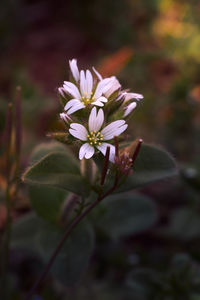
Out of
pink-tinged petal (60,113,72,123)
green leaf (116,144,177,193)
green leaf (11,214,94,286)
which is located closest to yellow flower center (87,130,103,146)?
pink-tinged petal (60,113,72,123)

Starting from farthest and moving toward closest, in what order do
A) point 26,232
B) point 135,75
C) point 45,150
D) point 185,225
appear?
point 135,75 → point 185,225 → point 26,232 → point 45,150

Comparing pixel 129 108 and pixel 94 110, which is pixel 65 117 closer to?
pixel 94 110

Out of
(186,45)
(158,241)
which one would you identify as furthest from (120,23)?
(158,241)

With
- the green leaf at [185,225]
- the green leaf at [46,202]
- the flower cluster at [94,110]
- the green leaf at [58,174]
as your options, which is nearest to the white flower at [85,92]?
the flower cluster at [94,110]

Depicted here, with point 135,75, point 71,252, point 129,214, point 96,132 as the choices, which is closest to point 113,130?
point 96,132

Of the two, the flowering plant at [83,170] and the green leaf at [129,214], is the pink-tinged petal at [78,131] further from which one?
the green leaf at [129,214]

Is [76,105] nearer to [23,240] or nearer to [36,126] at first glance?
[23,240]

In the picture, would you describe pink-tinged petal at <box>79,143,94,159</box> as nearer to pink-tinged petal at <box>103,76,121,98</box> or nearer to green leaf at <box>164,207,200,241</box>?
pink-tinged petal at <box>103,76,121,98</box>
